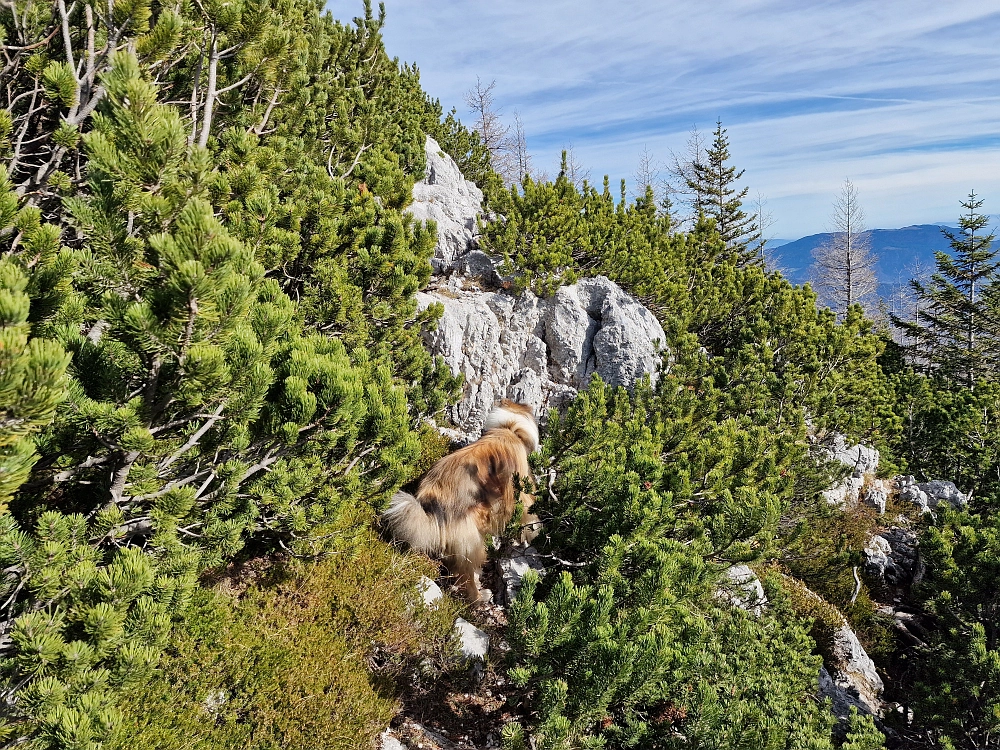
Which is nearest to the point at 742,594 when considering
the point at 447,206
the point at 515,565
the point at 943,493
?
the point at 515,565

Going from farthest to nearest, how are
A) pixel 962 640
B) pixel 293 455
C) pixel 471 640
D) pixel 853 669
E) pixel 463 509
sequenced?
1. pixel 853 669
2. pixel 962 640
3. pixel 463 509
4. pixel 471 640
5. pixel 293 455

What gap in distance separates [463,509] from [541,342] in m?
4.73

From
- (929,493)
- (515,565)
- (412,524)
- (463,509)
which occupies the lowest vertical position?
(929,493)

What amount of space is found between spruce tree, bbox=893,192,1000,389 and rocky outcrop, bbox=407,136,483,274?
2838cm

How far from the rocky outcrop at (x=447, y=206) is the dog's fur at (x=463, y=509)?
5.66 meters

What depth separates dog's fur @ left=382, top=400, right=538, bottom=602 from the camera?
609 cm

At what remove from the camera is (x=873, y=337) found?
11648 mm

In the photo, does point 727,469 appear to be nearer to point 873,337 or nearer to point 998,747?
point 998,747

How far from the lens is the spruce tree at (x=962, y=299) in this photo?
2786 cm

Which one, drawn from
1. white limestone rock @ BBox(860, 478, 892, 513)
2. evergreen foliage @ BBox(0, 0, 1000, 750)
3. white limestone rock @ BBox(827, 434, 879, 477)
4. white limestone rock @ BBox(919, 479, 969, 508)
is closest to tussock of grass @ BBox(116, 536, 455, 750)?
evergreen foliage @ BBox(0, 0, 1000, 750)

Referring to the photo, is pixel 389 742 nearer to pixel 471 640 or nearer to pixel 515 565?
pixel 471 640

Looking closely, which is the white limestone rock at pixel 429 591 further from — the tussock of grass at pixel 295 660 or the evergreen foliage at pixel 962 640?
the evergreen foliage at pixel 962 640

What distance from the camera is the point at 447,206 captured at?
12156 millimetres

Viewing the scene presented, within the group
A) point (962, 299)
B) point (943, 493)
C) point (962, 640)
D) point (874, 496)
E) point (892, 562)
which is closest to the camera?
point (962, 640)
